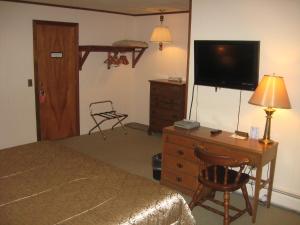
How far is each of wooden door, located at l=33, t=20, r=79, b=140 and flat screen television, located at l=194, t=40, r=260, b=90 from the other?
2.50 metres

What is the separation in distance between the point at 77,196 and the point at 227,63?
2.14 meters

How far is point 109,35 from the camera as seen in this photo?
19.3 feet

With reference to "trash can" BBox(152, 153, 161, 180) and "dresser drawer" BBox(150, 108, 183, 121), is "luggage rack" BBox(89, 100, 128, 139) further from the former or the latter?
"trash can" BBox(152, 153, 161, 180)

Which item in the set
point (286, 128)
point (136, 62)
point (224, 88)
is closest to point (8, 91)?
point (136, 62)

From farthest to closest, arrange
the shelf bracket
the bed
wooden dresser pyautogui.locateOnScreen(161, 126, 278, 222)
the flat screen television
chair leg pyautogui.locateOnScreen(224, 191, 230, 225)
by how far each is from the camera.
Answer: the shelf bracket → the flat screen television → wooden dresser pyautogui.locateOnScreen(161, 126, 278, 222) → chair leg pyautogui.locateOnScreen(224, 191, 230, 225) → the bed

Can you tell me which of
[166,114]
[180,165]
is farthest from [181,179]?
[166,114]

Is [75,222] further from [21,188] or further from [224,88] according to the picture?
[224,88]

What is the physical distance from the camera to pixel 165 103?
5.44 meters

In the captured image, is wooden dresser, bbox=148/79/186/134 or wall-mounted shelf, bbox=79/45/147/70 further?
wall-mounted shelf, bbox=79/45/147/70

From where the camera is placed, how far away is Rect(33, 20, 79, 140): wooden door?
4.95 meters

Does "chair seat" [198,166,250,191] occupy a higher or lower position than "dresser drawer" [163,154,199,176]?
higher

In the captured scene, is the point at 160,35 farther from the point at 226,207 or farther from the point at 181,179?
the point at 226,207

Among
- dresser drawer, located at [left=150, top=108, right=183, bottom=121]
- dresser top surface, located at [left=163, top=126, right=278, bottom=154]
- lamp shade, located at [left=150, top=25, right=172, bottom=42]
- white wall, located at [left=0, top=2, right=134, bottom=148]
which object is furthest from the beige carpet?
lamp shade, located at [left=150, top=25, right=172, bottom=42]

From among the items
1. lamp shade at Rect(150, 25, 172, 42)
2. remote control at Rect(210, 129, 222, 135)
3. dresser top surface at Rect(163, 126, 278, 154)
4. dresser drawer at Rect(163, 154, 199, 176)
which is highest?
lamp shade at Rect(150, 25, 172, 42)
